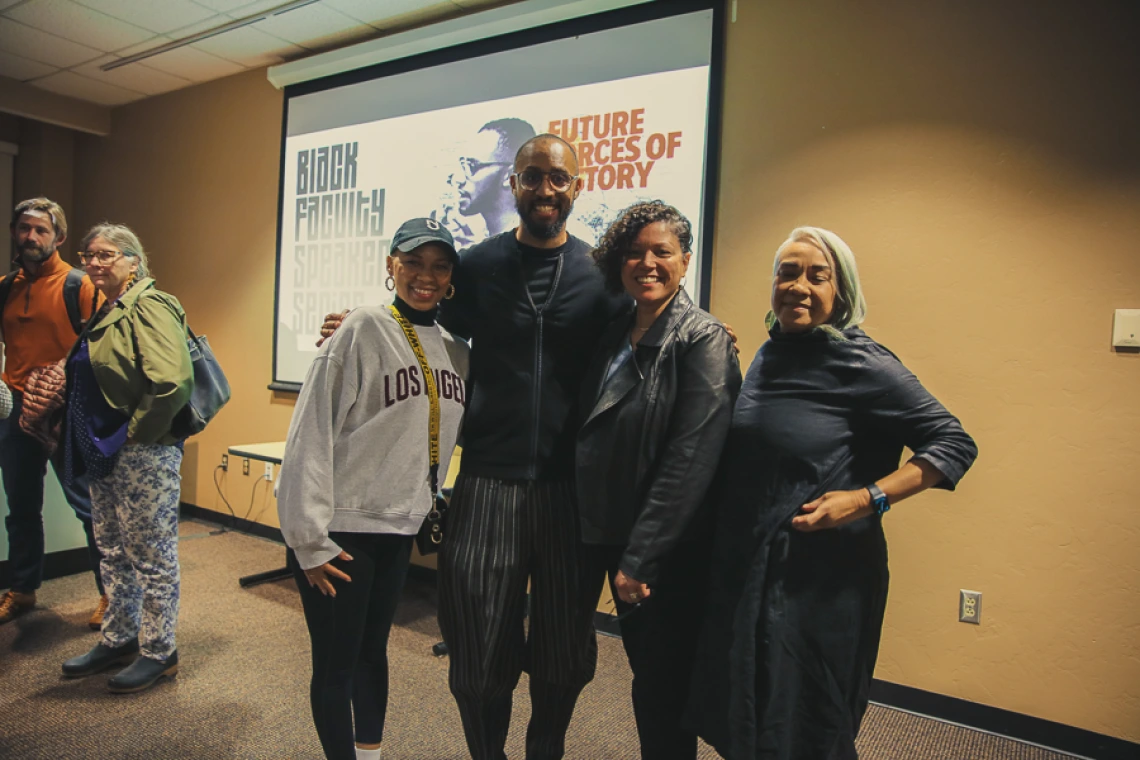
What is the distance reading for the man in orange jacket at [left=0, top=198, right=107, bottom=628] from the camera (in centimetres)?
260

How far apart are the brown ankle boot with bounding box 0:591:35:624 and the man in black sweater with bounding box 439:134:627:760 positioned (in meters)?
2.38

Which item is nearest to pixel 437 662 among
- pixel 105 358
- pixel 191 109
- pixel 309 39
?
pixel 105 358

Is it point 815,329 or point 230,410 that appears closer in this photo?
point 815,329

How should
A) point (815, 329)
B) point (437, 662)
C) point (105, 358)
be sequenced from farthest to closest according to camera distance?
1. point (437, 662)
2. point (105, 358)
3. point (815, 329)

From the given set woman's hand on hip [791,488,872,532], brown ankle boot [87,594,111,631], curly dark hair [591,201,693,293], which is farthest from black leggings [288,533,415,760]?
brown ankle boot [87,594,111,631]

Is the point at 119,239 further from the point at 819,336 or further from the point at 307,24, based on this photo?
the point at 819,336

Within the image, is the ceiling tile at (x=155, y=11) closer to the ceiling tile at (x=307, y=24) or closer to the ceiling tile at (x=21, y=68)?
the ceiling tile at (x=307, y=24)

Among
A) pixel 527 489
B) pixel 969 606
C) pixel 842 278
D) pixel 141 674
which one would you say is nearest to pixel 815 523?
pixel 842 278

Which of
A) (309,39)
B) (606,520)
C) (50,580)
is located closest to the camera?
(606,520)

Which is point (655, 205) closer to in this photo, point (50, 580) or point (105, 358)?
point (105, 358)

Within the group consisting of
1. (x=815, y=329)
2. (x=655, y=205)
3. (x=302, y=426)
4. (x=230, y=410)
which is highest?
(x=655, y=205)

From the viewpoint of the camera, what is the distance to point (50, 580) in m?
3.23

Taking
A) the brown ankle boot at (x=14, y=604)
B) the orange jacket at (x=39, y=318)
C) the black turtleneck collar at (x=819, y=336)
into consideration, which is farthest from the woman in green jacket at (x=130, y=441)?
the black turtleneck collar at (x=819, y=336)

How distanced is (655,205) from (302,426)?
2.75ft
